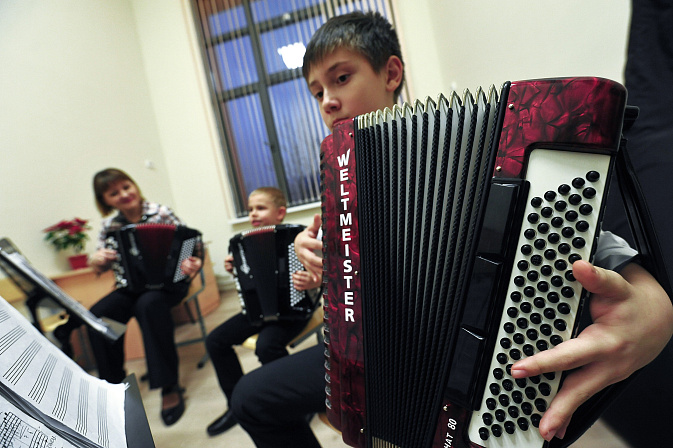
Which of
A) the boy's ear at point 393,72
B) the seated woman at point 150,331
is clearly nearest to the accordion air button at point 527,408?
the boy's ear at point 393,72

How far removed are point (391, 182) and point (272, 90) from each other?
11.2ft

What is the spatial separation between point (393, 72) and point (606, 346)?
0.82 meters

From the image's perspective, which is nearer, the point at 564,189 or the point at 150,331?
the point at 564,189

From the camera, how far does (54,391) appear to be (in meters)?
0.42

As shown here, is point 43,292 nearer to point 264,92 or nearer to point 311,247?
point 311,247

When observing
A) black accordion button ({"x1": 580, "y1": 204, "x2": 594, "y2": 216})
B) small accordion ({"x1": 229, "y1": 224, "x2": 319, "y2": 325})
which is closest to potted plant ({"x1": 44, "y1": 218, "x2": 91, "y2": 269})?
small accordion ({"x1": 229, "y1": 224, "x2": 319, "y2": 325})

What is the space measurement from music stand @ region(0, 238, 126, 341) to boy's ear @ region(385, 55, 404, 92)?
1041mm

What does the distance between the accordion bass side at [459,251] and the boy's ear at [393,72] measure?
1.34 ft

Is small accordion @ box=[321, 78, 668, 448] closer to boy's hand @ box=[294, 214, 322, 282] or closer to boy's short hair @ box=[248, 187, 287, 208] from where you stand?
boy's hand @ box=[294, 214, 322, 282]

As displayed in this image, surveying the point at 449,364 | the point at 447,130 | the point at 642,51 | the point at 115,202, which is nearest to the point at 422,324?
the point at 449,364

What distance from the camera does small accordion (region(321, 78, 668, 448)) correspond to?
Result: 43 cm

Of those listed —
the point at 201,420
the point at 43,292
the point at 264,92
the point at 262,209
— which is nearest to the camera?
the point at 43,292

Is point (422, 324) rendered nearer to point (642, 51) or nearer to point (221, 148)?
point (642, 51)

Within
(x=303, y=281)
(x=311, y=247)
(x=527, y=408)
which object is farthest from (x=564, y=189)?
(x=303, y=281)
